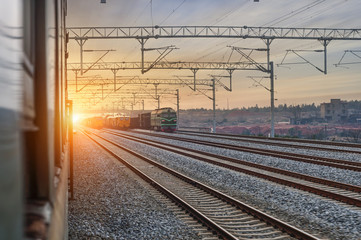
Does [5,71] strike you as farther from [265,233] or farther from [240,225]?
[240,225]

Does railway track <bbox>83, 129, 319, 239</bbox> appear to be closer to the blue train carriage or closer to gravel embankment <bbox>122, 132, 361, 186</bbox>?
gravel embankment <bbox>122, 132, 361, 186</bbox>

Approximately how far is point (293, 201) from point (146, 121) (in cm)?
5243

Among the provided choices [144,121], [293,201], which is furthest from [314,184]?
[144,121]

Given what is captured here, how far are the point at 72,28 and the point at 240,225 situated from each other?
19.9 m

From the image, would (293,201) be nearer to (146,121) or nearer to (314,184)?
(314,184)

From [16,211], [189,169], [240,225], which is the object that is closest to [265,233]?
→ [240,225]

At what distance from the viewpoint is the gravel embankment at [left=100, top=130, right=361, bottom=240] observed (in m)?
7.80

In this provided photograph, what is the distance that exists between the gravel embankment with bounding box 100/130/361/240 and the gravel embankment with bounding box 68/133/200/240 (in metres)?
2.42

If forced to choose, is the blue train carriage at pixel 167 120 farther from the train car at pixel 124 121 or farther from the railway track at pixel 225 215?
the railway track at pixel 225 215

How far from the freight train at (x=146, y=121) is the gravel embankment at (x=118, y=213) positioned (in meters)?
33.8

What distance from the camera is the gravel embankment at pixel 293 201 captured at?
7.80m

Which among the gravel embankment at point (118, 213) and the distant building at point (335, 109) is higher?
the distant building at point (335, 109)

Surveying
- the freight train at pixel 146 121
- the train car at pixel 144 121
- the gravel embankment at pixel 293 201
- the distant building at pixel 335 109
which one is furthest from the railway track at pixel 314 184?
the distant building at pixel 335 109

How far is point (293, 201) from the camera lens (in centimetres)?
997
